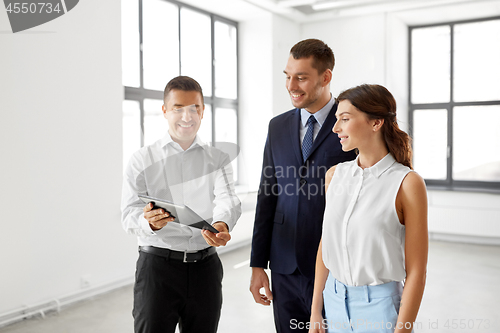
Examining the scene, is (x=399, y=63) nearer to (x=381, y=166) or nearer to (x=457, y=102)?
(x=457, y=102)

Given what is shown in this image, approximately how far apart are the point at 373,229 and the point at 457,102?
6.18 meters

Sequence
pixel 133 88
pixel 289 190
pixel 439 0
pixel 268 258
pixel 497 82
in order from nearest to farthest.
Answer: pixel 289 190, pixel 268 258, pixel 133 88, pixel 439 0, pixel 497 82

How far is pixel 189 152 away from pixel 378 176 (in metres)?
0.69

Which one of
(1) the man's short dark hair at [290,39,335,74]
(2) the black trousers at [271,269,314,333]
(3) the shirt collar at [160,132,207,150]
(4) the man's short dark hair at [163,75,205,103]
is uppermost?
(1) the man's short dark hair at [290,39,335,74]

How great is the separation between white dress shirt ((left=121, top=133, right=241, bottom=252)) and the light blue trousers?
1.58 feet

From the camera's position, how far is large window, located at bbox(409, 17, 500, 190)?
6430mm

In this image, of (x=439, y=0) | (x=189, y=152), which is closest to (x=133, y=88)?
(x=189, y=152)

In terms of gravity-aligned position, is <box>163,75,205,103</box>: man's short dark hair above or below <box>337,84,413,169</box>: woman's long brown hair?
above

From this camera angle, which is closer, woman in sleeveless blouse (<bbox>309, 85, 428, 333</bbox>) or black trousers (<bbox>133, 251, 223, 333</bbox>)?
woman in sleeveless blouse (<bbox>309, 85, 428, 333</bbox>)

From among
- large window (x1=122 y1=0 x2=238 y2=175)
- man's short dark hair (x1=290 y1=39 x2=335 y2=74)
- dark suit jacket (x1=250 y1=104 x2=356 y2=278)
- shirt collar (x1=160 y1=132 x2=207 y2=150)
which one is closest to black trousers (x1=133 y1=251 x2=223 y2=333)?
dark suit jacket (x1=250 y1=104 x2=356 y2=278)

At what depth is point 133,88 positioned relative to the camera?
4.51 m

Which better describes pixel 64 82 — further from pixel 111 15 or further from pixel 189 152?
pixel 189 152

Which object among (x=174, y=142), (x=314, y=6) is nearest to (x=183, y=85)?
(x=174, y=142)

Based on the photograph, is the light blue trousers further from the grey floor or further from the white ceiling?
the white ceiling
